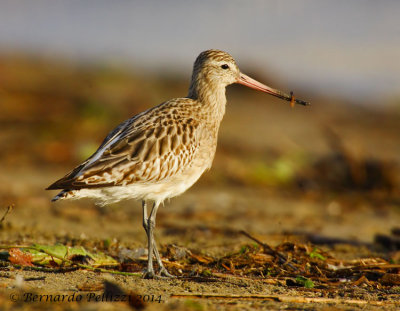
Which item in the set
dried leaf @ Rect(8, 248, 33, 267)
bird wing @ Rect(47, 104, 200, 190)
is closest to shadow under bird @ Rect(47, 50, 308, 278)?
bird wing @ Rect(47, 104, 200, 190)

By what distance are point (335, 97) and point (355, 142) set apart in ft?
26.3

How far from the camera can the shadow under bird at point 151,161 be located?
19.7 ft

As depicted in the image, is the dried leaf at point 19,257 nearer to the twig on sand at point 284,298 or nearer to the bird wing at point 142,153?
the bird wing at point 142,153

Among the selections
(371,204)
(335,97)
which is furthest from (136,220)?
(335,97)

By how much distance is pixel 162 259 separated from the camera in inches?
256

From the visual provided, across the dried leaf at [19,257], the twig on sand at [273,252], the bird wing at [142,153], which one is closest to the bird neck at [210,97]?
the bird wing at [142,153]

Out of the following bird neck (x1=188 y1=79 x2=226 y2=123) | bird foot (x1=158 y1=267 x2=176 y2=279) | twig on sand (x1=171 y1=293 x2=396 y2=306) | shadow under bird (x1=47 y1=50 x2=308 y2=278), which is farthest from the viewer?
bird neck (x1=188 y1=79 x2=226 y2=123)

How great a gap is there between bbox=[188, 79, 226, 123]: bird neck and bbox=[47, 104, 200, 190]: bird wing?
20.7 inches

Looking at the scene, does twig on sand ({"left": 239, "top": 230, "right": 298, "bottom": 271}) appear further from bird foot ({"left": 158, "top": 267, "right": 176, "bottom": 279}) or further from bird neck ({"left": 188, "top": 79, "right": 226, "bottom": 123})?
bird neck ({"left": 188, "top": 79, "right": 226, "bottom": 123})

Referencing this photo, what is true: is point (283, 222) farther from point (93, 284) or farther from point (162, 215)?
point (93, 284)

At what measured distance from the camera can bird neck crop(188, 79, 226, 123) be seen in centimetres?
724

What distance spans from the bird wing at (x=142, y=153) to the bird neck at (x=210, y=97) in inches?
20.7

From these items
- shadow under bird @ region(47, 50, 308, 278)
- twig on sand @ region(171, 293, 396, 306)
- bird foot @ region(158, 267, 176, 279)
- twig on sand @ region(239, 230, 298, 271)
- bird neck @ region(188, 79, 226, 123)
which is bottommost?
bird foot @ region(158, 267, 176, 279)

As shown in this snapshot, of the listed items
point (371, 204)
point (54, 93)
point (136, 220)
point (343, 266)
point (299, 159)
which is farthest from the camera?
point (54, 93)
